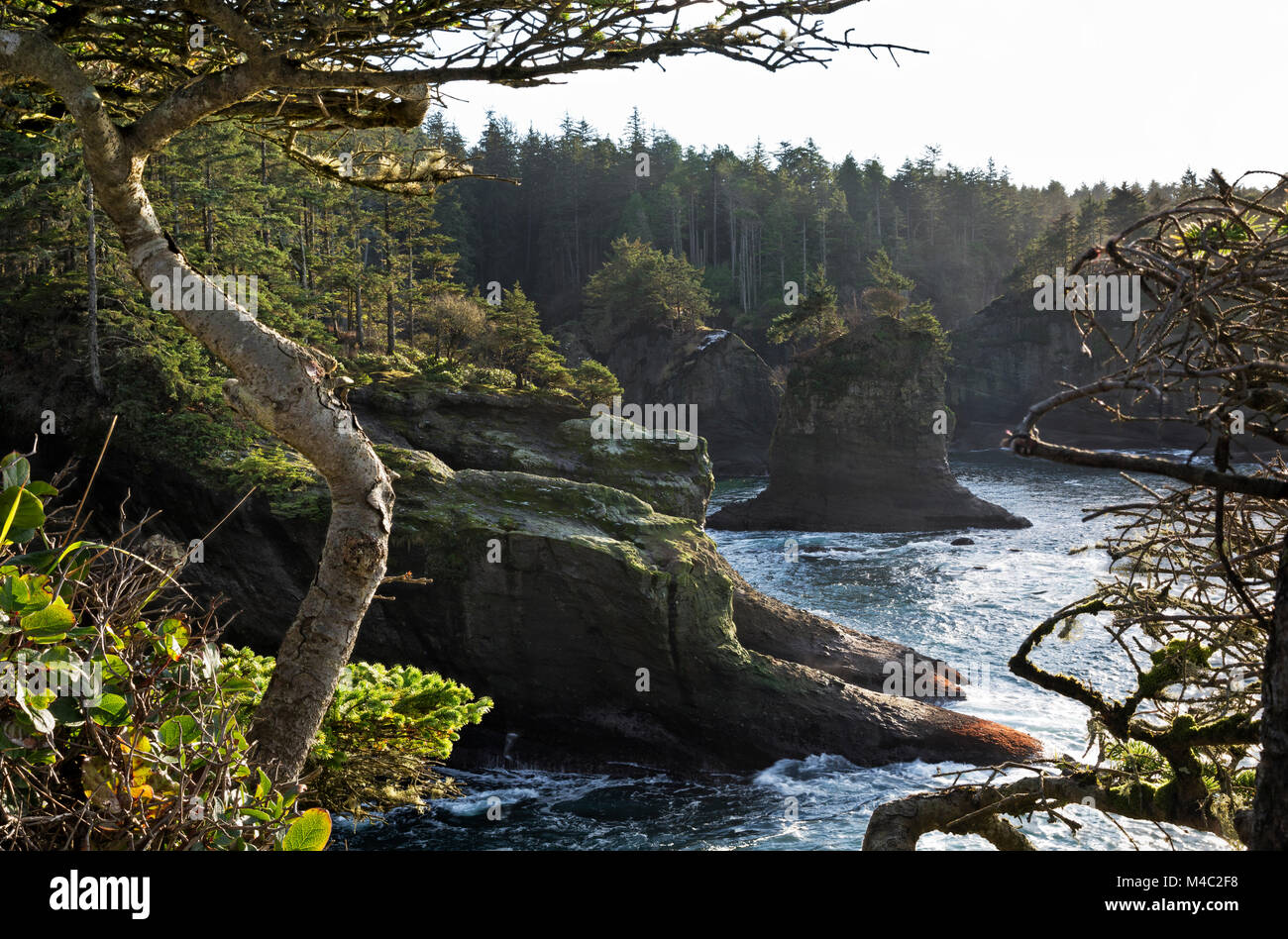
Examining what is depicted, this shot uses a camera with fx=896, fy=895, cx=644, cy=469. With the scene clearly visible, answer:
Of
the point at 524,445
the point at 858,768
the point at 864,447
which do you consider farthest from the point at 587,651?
the point at 864,447

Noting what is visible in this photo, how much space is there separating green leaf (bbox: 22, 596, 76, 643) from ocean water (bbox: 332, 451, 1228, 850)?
2944 mm

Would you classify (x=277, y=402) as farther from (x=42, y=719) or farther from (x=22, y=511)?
(x=42, y=719)

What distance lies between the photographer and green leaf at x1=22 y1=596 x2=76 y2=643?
2.27 metres

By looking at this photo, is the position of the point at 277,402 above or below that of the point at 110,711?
above

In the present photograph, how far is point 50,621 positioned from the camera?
2.28 m

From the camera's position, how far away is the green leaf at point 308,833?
231cm

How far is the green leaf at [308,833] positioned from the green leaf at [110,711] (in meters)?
0.55

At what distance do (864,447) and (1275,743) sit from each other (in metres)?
39.5

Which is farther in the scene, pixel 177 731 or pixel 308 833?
pixel 177 731

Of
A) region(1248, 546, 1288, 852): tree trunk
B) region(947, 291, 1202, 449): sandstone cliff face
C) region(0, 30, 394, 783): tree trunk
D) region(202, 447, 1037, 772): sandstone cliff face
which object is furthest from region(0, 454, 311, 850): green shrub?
region(947, 291, 1202, 449): sandstone cliff face
